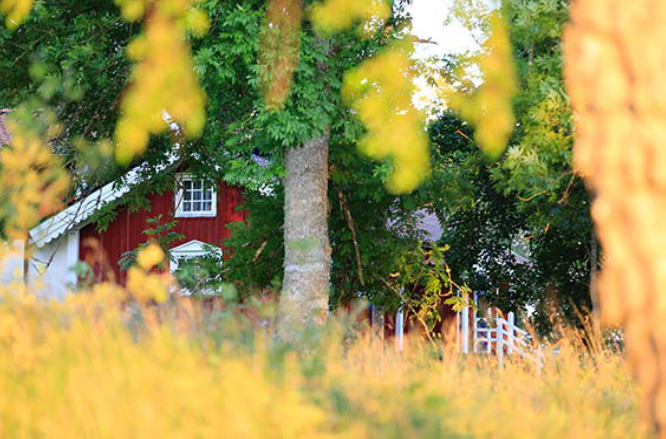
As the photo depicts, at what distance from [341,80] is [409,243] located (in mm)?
3991

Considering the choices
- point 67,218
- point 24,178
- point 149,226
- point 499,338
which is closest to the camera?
point 24,178

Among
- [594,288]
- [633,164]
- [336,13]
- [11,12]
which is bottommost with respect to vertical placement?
[633,164]

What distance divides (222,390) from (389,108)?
6966 millimetres

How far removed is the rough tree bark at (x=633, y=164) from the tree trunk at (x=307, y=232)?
721cm

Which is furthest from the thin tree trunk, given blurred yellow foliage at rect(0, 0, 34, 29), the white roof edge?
blurred yellow foliage at rect(0, 0, 34, 29)

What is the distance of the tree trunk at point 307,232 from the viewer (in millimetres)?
11750

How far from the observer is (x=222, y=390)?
4504mm

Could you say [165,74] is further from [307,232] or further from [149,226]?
[149,226]

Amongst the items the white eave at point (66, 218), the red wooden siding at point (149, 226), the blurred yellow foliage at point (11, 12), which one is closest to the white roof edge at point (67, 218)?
the white eave at point (66, 218)

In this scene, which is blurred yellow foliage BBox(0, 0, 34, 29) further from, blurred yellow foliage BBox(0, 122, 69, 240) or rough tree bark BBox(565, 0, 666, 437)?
rough tree bark BBox(565, 0, 666, 437)

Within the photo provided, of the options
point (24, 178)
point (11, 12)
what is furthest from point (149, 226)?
point (24, 178)

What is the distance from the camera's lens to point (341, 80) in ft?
40.0

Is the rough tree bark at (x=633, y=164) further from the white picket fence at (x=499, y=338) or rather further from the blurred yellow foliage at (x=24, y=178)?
the white picket fence at (x=499, y=338)

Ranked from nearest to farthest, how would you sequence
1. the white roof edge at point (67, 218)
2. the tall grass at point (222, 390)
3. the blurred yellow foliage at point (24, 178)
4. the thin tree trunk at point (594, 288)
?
the tall grass at point (222, 390)
the blurred yellow foliage at point (24, 178)
the thin tree trunk at point (594, 288)
the white roof edge at point (67, 218)
